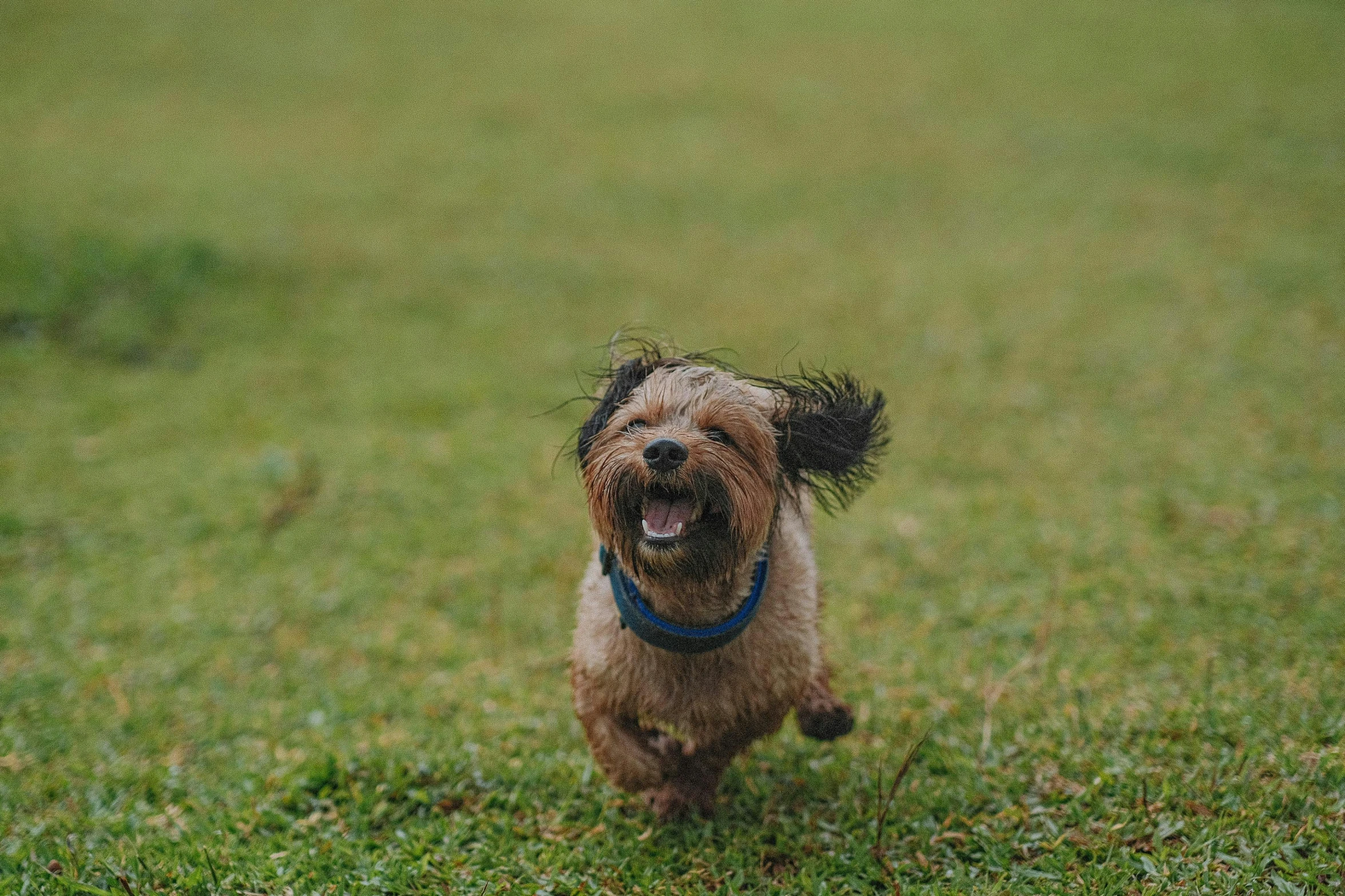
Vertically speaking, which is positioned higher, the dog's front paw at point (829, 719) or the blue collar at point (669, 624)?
the blue collar at point (669, 624)

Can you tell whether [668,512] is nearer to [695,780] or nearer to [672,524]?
[672,524]

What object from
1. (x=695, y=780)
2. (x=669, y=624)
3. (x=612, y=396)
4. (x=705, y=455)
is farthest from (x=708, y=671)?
(x=612, y=396)

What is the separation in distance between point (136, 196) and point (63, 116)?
422cm

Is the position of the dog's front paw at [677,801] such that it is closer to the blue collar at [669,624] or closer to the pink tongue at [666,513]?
the blue collar at [669,624]

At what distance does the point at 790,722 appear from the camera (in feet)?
16.3

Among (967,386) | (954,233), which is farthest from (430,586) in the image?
(954,233)

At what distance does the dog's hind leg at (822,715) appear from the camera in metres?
4.27

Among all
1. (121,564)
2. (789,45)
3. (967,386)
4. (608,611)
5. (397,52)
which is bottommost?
(121,564)

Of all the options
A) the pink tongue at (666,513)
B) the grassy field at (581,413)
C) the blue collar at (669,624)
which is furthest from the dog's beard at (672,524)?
the grassy field at (581,413)

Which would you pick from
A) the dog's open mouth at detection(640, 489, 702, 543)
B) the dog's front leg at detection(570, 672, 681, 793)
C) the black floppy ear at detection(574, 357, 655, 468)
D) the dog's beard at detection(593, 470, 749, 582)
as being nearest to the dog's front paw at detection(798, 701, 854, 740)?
the dog's front leg at detection(570, 672, 681, 793)

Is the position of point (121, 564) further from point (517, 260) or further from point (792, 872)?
point (517, 260)

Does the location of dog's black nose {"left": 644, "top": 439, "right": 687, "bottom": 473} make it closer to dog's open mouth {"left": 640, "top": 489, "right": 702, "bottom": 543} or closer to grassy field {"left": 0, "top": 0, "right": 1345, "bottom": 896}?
dog's open mouth {"left": 640, "top": 489, "right": 702, "bottom": 543}

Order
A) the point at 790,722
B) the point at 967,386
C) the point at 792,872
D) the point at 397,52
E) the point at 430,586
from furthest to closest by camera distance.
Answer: the point at 397,52 → the point at 967,386 → the point at 430,586 → the point at 790,722 → the point at 792,872

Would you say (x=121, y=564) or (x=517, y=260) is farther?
(x=517, y=260)
